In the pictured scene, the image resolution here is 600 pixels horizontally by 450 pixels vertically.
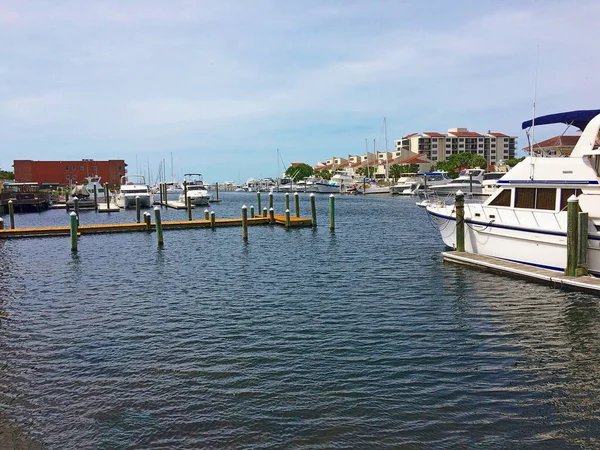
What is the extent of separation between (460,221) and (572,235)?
18.4ft

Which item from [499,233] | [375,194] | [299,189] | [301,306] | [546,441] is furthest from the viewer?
[299,189]

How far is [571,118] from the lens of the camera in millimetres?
20562

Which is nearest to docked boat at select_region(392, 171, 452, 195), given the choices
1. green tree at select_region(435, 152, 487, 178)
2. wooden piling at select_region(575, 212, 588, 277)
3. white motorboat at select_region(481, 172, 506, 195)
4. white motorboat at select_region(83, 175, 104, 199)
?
white motorboat at select_region(481, 172, 506, 195)

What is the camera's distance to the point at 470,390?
967 cm

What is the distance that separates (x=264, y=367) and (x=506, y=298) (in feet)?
A: 29.6

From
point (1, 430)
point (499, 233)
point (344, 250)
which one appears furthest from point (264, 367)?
point (344, 250)

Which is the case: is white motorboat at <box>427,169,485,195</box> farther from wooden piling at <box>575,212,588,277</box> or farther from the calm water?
Answer: wooden piling at <box>575,212,588,277</box>

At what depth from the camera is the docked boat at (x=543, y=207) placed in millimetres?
17938

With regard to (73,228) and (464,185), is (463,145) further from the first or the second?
(73,228)

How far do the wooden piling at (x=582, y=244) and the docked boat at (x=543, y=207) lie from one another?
19 centimetres

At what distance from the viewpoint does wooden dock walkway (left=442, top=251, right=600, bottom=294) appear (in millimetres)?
16328

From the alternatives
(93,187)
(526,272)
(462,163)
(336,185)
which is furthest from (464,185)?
(526,272)

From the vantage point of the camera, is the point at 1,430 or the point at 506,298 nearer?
the point at 1,430

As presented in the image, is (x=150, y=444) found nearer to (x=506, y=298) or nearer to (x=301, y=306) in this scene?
(x=301, y=306)
